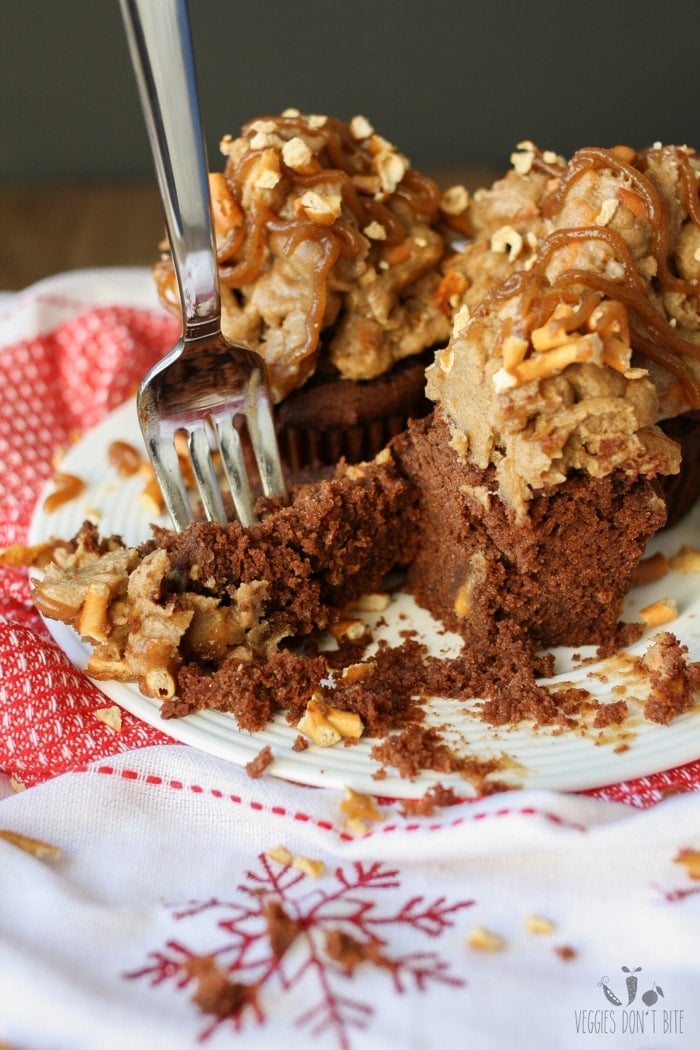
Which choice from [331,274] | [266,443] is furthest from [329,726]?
[331,274]

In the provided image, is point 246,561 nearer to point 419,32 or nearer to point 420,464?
point 420,464

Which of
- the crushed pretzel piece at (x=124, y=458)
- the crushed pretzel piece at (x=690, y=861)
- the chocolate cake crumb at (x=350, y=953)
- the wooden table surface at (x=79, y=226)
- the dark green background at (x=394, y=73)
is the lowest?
the crushed pretzel piece at (x=690, y=861)

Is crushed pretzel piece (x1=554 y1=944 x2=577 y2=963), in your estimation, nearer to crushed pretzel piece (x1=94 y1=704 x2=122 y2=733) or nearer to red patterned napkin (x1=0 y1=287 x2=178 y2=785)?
red patterned napkin (x1=0 y1=287 x2=178 y2=785)

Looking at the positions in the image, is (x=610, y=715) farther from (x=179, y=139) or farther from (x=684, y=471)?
(x=179, y=139)

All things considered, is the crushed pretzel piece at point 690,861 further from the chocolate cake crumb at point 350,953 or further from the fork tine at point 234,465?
the fork tine at point 234,465

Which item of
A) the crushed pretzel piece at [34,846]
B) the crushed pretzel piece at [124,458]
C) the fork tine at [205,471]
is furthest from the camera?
the crushed pretzel piece at [124,458]

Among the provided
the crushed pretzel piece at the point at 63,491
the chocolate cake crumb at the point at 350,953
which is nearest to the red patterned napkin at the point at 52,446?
the crushed pretzel piece at the point at 63,491
